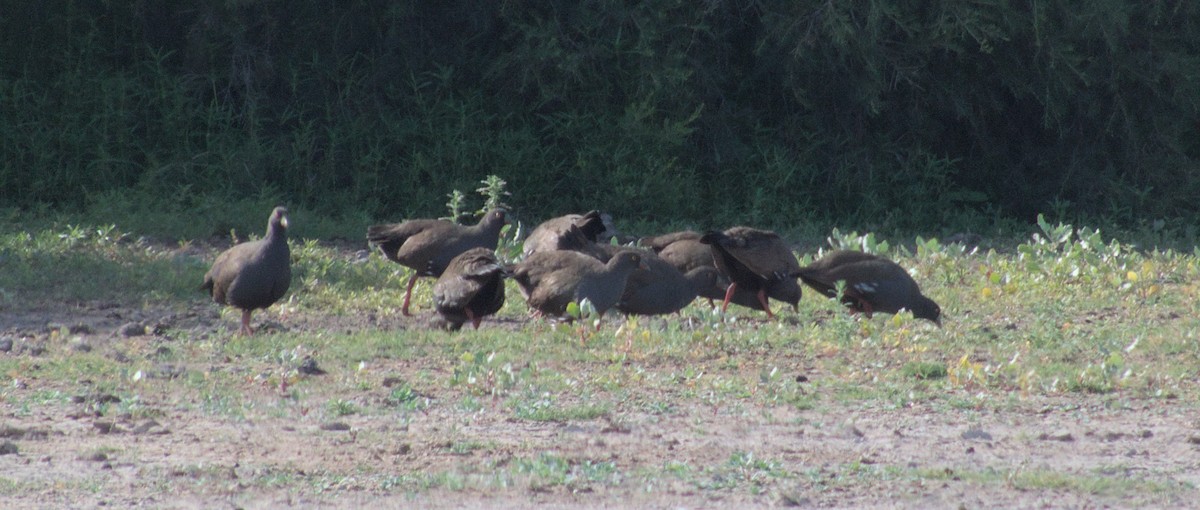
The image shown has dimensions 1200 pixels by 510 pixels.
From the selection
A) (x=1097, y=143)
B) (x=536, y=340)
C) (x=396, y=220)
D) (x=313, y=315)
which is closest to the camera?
(x=536, y=340)

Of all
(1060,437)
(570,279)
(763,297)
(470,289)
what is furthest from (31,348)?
(1060,437)

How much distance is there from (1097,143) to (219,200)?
8498 mm

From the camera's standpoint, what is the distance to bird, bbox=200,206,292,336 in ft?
26.7

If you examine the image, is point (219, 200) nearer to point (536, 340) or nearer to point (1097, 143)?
point (536, 340)

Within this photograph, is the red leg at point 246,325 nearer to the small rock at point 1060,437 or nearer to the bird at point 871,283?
the bird at point 871,283

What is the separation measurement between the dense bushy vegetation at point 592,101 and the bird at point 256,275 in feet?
14.2

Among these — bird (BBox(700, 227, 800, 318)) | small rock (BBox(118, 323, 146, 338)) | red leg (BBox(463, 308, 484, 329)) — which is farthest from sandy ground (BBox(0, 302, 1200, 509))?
bird (BBox(700, 227, 800, 318))

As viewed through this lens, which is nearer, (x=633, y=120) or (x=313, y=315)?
(x=313, y=315)

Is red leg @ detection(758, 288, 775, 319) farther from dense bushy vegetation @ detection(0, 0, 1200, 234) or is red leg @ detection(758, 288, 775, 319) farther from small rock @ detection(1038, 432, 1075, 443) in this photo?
dense bushy vegetation @ detection(0, 0, 1200, 234)

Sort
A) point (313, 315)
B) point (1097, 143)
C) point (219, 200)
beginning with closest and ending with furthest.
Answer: point (313, 315) → point (219, 200) → point (1097, 143)

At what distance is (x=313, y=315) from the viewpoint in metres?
8.99

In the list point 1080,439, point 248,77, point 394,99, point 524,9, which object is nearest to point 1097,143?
point 524,9

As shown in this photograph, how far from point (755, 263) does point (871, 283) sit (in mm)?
708

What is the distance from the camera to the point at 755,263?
9000mm
